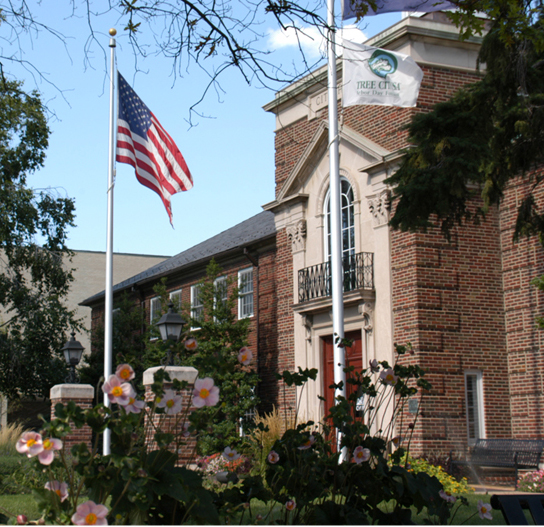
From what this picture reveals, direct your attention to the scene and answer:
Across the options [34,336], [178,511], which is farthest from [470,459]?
[34,336]

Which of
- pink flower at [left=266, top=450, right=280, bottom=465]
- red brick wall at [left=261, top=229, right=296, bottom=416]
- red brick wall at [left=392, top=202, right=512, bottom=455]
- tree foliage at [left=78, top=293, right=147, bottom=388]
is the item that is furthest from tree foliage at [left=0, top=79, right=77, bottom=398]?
pink flower at [left=266, top=450, right=280, bottom=465]

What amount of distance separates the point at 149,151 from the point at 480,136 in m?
9.05

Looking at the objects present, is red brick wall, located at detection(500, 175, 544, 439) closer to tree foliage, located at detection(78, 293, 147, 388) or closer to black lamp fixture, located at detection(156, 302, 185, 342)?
black lamp fixture, located at detection(156, 302, 185, 342)

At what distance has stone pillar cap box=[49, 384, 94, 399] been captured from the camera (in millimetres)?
14266

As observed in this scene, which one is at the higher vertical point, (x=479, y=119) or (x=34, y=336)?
(x=479, y=119)

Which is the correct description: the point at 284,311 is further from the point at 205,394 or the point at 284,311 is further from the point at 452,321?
the point at 205,394

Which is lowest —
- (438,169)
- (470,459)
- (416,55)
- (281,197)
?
(470,459)

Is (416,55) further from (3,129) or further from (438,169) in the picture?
(3,129)

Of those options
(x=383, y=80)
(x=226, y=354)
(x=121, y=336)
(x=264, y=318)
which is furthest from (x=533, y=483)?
(x=121, y=336)

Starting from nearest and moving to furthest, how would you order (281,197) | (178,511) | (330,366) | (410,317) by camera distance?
(178,511) < (410,317) < (330,366) < (281,197)

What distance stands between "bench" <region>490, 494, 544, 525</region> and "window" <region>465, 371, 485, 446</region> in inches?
457

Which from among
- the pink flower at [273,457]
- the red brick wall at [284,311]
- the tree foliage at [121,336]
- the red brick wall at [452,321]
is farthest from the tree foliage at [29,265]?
the pink flower at [273,457]

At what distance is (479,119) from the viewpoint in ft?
31.4

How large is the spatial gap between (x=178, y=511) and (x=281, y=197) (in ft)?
55.2
